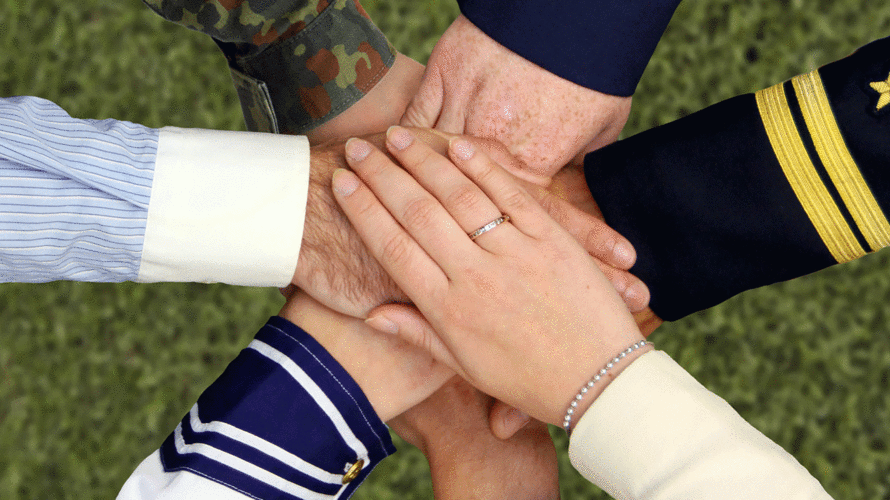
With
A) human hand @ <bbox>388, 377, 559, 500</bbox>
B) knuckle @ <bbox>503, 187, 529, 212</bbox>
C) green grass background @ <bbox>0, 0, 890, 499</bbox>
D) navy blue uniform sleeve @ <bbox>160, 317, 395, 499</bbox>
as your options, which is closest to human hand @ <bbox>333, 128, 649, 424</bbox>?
knuckle @ <bbox>503, 187, 529, 212</bbox>

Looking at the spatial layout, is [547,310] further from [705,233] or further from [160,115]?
[160,115]

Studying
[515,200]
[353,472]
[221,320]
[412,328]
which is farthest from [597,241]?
[221,320]

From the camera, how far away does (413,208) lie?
729 mm

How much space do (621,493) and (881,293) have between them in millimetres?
1102

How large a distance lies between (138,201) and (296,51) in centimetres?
34

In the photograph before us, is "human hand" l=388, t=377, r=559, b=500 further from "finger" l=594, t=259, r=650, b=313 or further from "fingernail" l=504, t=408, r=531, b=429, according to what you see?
"finger" l=594, t=259, r=650, b=313

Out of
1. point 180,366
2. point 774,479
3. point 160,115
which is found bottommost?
point 180,366

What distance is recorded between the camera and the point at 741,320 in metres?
1.44

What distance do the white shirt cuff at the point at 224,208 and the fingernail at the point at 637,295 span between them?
390 mm

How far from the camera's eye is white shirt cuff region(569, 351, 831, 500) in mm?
603

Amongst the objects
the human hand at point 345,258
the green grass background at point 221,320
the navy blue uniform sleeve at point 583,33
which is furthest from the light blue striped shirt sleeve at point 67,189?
the green grass background at point 221,320

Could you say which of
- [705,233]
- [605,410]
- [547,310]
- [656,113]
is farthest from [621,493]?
[656,113]

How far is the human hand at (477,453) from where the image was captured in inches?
35.7

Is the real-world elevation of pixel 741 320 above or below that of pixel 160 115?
below
